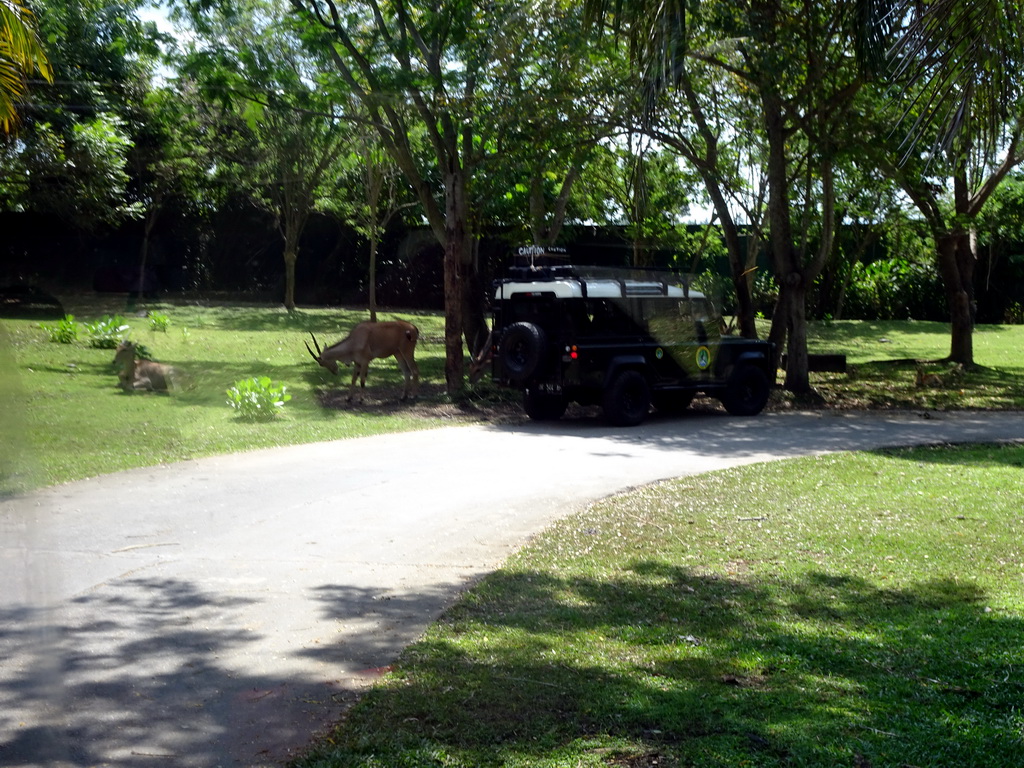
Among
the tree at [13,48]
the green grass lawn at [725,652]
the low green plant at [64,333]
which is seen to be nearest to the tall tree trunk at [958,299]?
the green grass lawn at [725,652]

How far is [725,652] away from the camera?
18.6ft

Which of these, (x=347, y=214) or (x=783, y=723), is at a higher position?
(x=347, y=214)

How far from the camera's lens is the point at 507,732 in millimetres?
4609

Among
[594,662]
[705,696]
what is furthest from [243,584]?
[705,696]

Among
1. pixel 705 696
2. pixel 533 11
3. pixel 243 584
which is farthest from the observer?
pixel 533 11

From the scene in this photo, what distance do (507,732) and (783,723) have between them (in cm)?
118

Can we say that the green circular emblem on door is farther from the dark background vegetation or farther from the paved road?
the dark background vegetation

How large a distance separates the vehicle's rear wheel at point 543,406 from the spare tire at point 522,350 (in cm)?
63

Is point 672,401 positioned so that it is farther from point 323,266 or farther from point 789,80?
point 323,266

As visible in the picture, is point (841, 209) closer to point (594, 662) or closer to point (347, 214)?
point (347, 214)

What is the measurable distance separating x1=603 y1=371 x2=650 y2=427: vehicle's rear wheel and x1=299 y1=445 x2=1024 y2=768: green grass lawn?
5.95m

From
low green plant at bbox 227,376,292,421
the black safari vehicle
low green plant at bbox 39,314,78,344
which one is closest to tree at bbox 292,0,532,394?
Result: the black safari vehicle

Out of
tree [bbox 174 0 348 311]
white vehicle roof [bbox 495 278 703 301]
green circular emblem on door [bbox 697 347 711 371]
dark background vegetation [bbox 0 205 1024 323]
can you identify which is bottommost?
green circular emblem on door [bbox 697 347 711 371]

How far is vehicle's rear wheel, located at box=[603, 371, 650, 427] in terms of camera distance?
15.3 meters
